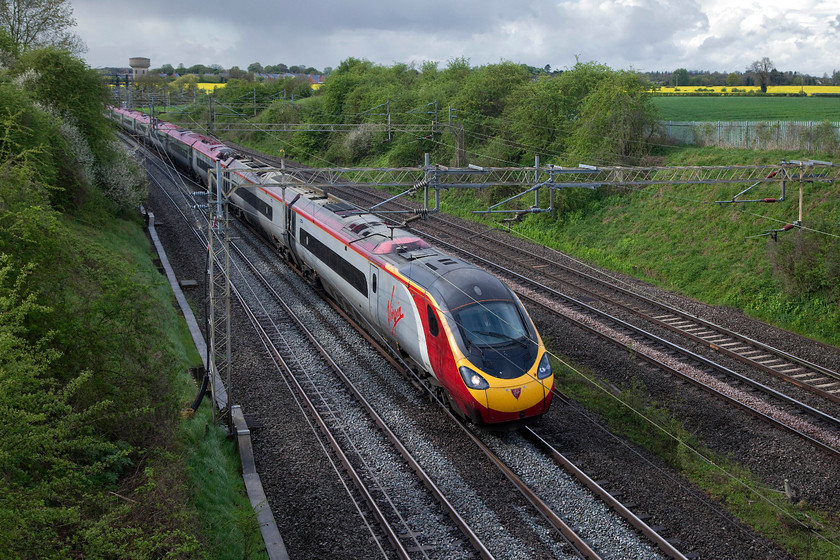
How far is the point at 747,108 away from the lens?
55.6m

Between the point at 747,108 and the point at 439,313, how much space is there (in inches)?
2080

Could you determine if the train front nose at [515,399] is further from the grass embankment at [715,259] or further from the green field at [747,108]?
the green field at [747,108]

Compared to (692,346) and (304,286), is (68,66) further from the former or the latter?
(692,346)

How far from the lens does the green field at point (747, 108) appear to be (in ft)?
157

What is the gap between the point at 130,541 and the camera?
8.09 m

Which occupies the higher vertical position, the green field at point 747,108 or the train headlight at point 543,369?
the green field at point 747,108

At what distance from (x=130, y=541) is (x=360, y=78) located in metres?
59.3

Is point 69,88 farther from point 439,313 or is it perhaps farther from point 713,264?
point 713,264

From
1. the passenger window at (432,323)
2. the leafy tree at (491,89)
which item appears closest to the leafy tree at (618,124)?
the leafy tree at (491,89)

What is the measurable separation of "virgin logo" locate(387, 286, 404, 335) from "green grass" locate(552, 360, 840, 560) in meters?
4.22

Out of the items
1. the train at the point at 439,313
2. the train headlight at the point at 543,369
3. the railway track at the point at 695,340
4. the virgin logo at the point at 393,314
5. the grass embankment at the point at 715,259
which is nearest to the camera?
the grass embankment at the point at 715,259

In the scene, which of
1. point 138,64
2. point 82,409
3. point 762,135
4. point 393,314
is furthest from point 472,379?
point 138,64

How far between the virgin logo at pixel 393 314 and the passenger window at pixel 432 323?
4.92 feet

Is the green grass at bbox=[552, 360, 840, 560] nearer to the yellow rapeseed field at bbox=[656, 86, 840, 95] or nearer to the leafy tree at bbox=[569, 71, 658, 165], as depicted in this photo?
the leafy tree at bbox=[569, 71, 658, 165]
